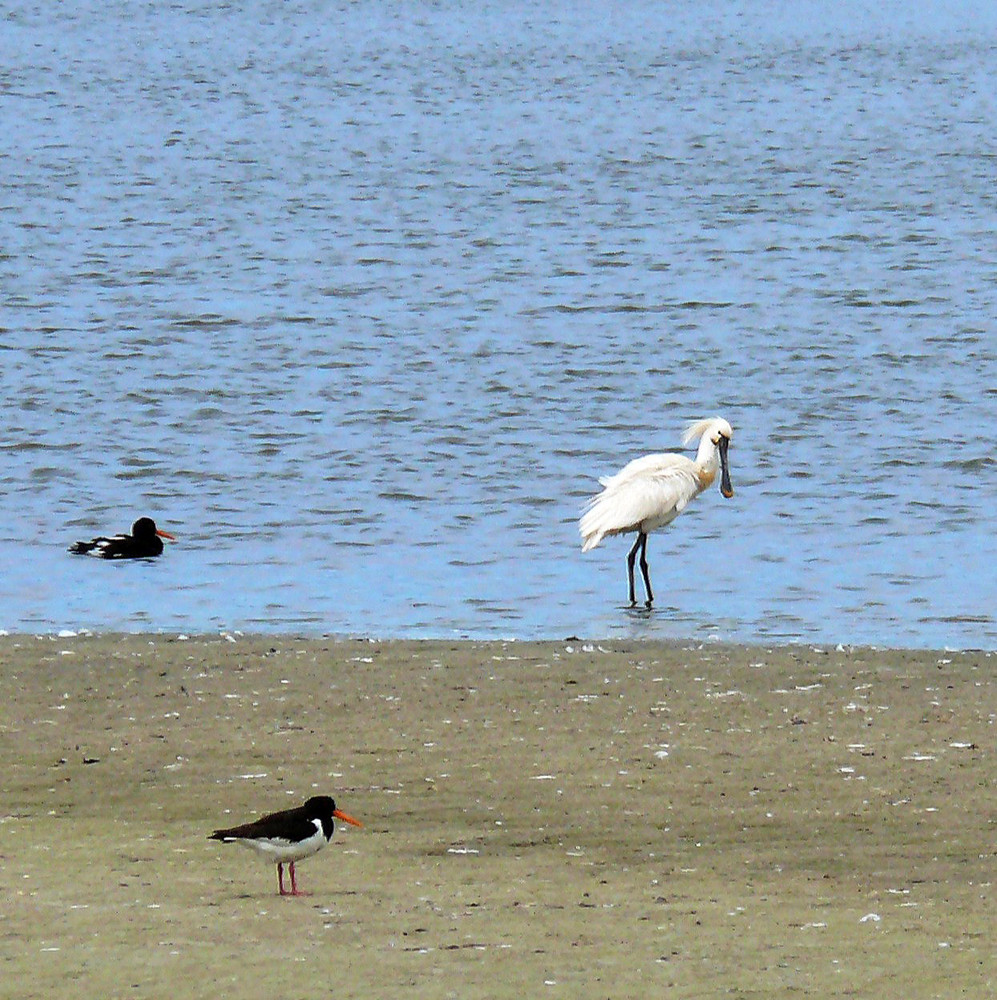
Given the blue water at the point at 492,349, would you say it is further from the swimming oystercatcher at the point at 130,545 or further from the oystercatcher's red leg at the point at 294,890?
the oystercatcher's red leg at the point at 294,890

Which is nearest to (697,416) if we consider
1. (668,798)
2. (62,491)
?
(62,491)

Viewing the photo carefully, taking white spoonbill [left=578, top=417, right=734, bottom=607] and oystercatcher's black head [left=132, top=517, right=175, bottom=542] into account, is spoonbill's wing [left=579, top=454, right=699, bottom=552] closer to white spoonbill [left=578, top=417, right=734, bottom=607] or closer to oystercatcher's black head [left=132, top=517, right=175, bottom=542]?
white spoonbill [left=578, top=417, right=734, bottom=607]

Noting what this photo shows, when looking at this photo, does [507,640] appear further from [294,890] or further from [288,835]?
[288,835]

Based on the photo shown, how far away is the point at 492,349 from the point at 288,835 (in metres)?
19.0

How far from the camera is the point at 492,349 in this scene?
26.5 meters

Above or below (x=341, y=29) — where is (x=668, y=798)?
below

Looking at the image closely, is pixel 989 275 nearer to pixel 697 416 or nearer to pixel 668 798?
pixel 697 416

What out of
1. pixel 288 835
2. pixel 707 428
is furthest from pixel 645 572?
pixel 288 835

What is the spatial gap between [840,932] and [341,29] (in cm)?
7979

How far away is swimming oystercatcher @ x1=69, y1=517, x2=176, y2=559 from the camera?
51.5 ft

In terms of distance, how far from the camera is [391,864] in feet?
27.0

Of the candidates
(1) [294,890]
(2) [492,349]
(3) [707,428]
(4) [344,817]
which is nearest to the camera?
(1) [294,890]

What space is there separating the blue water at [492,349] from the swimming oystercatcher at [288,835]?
5.46 m

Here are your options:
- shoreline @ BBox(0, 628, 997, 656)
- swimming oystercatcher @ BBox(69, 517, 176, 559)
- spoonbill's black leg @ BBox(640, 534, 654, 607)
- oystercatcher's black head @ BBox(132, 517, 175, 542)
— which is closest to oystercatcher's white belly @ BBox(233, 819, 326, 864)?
shoreline @ BBox(0, 628, 997, 656)
